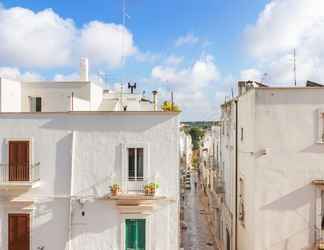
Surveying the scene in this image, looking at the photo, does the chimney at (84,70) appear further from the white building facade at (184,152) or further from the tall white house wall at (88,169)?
the white building facade at (184,152)

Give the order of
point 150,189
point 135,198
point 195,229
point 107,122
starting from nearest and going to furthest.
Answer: point 135,198 → point 150,189 → point 107,122 → point 195,229

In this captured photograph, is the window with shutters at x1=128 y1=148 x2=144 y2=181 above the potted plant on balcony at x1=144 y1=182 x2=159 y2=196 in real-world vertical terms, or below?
above

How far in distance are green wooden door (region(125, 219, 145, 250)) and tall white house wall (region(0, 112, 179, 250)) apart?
364 mm

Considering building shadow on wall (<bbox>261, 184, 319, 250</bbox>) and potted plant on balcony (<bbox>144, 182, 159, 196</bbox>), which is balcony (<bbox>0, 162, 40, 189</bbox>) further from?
building shadow on wall (<bbox>261, 184, 319, 250</bbox>)

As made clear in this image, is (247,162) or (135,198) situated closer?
(135,198)

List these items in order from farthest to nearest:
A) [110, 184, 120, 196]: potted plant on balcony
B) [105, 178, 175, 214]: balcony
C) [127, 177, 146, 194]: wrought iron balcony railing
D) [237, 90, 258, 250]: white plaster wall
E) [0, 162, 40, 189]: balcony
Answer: [237, 90, 258, 250]: white plaster wall
[0, 162, 40, 189]: balcony
[127, 177, 146, 194]: wrought iron balcony railing
[110, 184, 120, 196]: potted plant on balcony
[105, 178, 175, 214]: balcony

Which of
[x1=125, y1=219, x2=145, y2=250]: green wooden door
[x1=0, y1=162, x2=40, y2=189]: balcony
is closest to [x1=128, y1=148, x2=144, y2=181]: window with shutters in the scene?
[x1=125, y1=219, x2=145, y2=250]: green wooden door

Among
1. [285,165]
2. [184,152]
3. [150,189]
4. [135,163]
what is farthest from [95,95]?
[184,152]

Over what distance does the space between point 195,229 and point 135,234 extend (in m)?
16.1

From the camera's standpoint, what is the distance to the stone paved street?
26375 mm

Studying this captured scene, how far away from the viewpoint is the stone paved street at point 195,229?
26.4m

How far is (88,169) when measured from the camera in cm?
1606

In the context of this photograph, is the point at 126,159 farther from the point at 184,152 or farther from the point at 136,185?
the point at 184,152

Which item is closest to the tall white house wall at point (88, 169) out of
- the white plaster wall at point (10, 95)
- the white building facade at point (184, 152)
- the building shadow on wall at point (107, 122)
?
the building shadow on wall at point (107, 122)
